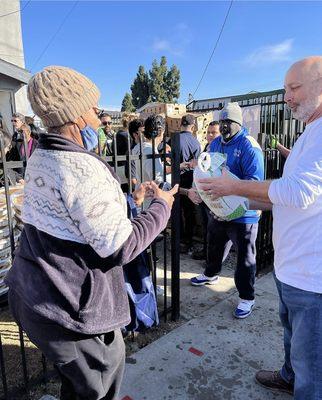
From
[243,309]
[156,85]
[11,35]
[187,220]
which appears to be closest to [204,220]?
[187,220]

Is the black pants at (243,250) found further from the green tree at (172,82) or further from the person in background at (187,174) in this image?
the green tree at (172,82)

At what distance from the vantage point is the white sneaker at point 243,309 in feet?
9.93

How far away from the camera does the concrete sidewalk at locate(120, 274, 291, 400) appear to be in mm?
2199

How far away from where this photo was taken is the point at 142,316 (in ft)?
7.08

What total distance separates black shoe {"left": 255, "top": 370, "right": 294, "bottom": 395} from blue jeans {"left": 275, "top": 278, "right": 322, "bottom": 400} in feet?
1.70

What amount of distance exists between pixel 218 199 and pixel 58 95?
1.34 metres

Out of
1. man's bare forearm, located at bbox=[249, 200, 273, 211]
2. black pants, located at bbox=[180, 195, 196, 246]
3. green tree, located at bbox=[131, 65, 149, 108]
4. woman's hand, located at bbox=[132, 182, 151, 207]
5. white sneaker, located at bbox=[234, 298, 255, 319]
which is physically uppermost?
green tree, located at bbox=[131, 65, 149, 108]

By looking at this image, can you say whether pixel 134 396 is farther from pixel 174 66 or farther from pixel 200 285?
pixel 174 66

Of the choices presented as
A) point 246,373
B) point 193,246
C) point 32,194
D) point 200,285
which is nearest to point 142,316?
point 246,373

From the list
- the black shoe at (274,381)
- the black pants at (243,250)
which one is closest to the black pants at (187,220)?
the black pants at (243,250)

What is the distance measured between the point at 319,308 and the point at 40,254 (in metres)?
1.27

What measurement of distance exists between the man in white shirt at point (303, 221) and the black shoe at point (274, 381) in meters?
0.53

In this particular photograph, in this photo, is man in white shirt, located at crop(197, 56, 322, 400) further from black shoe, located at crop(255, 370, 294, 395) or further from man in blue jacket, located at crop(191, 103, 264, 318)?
man in blue jacket, located at crop(191, 103, 264, 318)

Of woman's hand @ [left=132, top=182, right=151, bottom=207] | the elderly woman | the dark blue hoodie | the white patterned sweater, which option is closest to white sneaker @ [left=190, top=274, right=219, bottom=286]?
the dark blue hoodie
